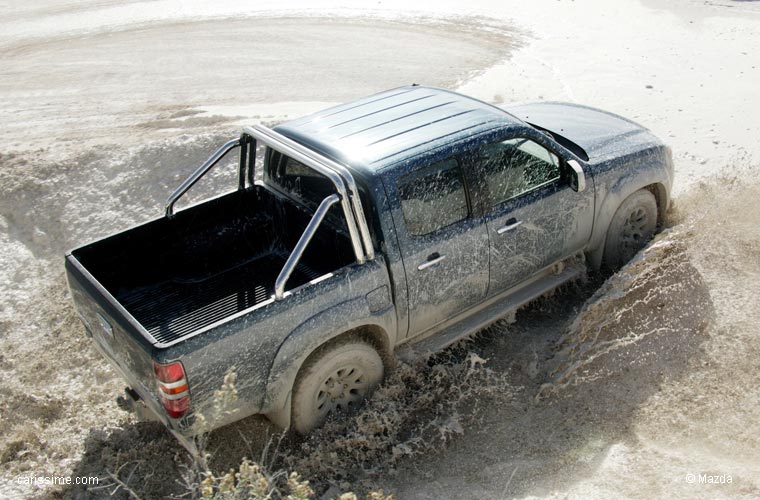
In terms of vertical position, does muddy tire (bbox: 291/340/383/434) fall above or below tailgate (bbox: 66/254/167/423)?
below

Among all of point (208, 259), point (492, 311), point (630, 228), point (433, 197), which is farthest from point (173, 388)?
point (630, 228)

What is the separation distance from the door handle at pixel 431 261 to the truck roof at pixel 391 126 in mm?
698

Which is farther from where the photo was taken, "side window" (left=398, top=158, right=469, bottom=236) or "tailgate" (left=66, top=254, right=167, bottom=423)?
"side window" (left=398, top=158, right=469, bottom=236)

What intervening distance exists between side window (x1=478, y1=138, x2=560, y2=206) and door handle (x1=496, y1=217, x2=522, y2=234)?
0.54 ft

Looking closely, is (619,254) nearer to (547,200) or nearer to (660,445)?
(547,200)

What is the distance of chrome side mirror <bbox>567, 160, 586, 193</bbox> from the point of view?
17.7 ft

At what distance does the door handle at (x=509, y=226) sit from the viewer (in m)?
5.24

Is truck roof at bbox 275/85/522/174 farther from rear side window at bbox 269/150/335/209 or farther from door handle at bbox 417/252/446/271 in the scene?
door handle at bbox 417/252/446/271

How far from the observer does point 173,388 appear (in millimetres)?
4090

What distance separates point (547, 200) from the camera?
215 inches

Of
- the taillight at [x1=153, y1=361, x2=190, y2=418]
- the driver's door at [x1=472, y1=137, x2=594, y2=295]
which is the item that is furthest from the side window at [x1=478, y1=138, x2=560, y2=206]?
the taillight at [x1=153, y1=361, x2=190, y2=418]

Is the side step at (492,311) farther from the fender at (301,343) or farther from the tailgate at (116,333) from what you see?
the tailgate at (116,333)

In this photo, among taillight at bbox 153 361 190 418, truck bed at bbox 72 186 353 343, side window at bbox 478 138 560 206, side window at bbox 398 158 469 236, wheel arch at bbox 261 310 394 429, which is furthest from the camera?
side window at bbox 478 138 560 206

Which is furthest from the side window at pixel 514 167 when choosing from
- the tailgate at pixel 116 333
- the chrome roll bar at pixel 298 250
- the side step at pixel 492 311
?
the tailgate at pixel 116 333
